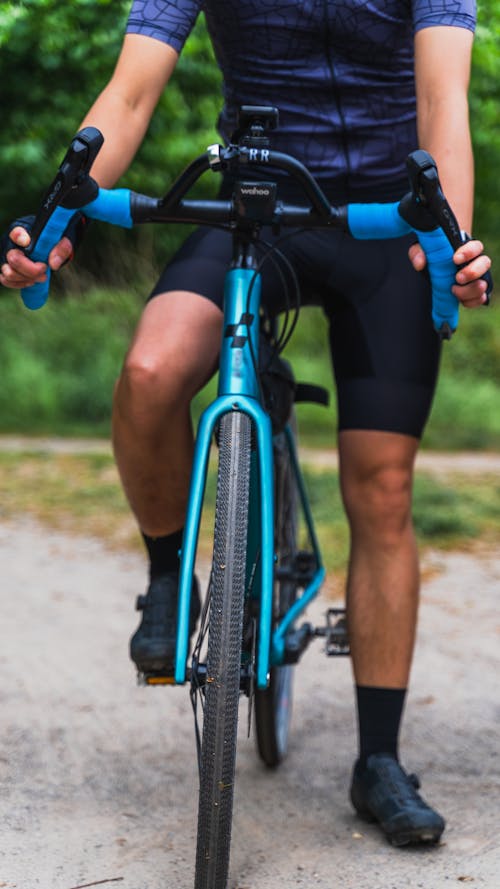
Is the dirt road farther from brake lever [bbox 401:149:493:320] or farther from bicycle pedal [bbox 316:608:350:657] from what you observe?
brake lever [bbox 401:149:493:320]

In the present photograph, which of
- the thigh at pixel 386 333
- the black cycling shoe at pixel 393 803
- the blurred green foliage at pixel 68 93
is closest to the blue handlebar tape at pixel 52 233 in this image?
the thigh at pixel 386 333

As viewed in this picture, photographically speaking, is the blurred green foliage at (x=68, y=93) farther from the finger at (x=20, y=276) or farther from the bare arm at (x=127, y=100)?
the finger at (x=20, y=276)

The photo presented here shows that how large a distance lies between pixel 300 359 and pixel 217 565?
33.9 ft

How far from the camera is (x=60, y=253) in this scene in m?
2.53

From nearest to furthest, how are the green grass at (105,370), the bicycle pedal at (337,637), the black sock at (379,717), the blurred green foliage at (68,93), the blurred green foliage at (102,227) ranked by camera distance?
1. the black sock at (379,717)
2. the bicycle pedal at (337,637)
3. the blurred green foliage at (68,93)
4. the blurred green foliage at (102,227)
5. the green grass at (105,370)

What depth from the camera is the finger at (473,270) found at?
2309 mm

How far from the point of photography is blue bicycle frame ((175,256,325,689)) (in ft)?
8.28

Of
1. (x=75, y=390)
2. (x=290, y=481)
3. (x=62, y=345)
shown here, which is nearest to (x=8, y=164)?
(x=75, y=390)

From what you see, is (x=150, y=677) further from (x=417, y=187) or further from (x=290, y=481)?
(x=417, y=187)

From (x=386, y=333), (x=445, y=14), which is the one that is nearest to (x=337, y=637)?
(x=386, y=333)

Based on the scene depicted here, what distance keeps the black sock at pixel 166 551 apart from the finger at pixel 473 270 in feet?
3.18

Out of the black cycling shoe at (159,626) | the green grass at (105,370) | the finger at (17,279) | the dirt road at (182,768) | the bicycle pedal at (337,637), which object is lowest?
the green grass at (105,370)

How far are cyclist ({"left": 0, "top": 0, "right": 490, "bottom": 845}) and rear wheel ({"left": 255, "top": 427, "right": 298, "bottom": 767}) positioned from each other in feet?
0.96

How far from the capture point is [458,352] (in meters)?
13.7
